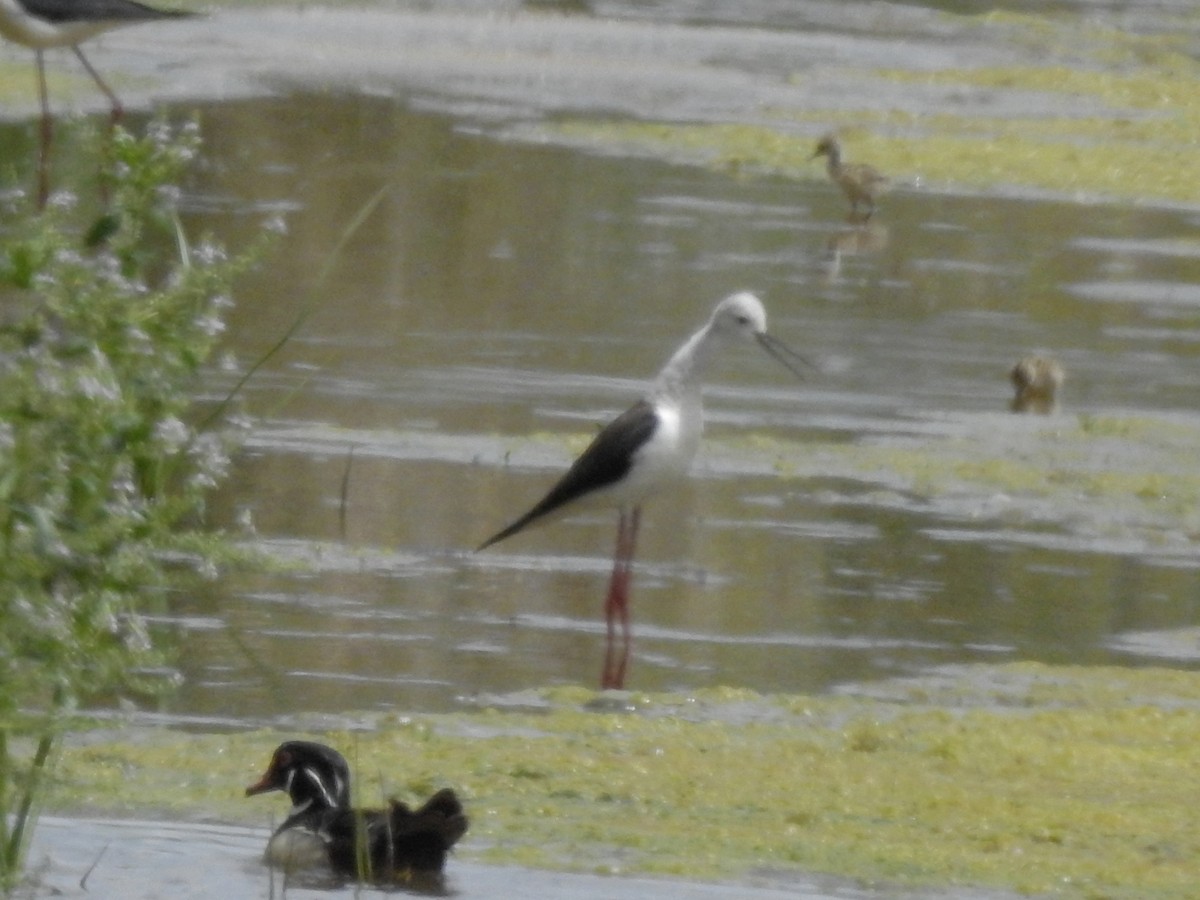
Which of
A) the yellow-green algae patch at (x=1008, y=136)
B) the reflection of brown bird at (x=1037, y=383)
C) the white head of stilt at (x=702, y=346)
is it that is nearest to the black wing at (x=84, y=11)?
the yellow-green algae patch at (x=1008, y=136)

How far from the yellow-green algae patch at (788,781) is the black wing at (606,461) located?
1.00 metres

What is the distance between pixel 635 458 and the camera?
27.8ft

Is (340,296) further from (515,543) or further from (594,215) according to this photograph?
(515,543)

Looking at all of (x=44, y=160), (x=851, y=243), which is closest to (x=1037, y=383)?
(x=851, y=243)

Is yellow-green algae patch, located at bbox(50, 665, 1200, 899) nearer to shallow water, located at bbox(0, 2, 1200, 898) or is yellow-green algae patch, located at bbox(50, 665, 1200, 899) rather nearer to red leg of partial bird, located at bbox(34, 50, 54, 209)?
shallow water, located at bbox(0, 2, 1200, 898)

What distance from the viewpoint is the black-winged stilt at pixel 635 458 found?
334 inches

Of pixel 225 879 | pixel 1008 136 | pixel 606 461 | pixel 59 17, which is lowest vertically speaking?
pixel 225 879

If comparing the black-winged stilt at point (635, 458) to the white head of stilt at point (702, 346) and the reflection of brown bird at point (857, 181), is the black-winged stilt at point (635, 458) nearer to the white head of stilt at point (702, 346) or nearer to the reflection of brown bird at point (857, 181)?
the white head of stilt at point (702, 346)

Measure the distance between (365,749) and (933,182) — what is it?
1310cm

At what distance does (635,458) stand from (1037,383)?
13.3ft

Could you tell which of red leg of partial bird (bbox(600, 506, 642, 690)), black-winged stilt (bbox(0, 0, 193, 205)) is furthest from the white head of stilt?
black-winged stilt (bbox(0, 0, 193, 205))

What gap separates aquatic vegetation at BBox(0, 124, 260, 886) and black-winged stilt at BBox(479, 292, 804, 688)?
3030 mm

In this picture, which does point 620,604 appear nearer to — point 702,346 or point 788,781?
point 702,346

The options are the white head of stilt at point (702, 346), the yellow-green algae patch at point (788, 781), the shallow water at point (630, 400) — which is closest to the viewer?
the yellow-green algae patch at point (788, 781)
